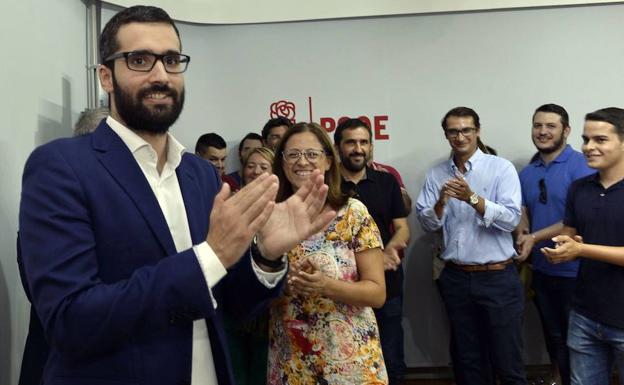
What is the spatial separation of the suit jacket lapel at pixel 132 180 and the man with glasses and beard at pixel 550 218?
2.82m

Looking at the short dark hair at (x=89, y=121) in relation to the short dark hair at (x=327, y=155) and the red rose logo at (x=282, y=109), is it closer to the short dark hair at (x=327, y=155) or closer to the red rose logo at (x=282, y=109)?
the short dark hair at (x=327, y=155)

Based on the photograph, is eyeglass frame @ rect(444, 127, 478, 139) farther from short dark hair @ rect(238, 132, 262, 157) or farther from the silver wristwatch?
short dark hair @ rect(238, 132, 262, 157)

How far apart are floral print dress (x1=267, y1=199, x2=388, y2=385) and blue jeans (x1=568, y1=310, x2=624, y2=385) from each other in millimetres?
1246

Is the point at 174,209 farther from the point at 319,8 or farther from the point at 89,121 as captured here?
the point at 319,8

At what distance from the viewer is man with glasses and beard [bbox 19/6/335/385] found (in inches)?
38.7

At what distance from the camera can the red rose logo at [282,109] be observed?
14.4 feet

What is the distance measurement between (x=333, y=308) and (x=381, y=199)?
1536mm

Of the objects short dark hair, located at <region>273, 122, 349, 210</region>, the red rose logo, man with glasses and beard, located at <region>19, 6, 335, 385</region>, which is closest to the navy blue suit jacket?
Result: man with glasses and beard, located at <region>19, 6, 335, 385</region>

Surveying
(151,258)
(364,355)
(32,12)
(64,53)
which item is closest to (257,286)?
(151,258)

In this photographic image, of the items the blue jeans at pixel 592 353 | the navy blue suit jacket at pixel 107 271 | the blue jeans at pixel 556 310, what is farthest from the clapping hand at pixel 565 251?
the navy blue suit jacket at pixel 107 271

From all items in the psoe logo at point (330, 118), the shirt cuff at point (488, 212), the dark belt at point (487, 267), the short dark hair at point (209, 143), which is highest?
the psoe logo at point (330, 118)

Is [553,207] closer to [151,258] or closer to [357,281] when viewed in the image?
[357,281]

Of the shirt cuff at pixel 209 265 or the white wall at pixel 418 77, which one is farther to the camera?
the white wall at pixel 418 77

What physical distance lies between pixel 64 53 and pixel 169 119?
2.07 m
